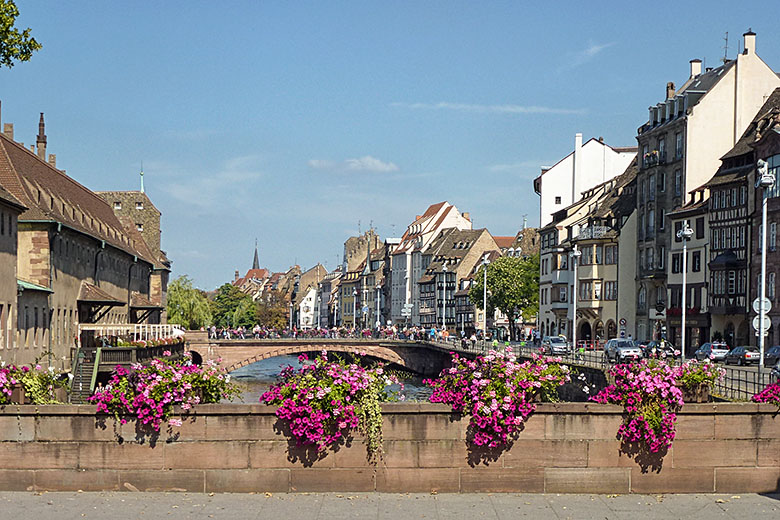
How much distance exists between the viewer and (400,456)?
16.9 m

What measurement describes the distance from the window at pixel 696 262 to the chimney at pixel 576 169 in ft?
121

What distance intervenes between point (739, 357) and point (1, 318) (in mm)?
34560

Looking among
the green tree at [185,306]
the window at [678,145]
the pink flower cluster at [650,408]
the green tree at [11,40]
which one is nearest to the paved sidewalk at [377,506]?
the pink flower cluster at [650,408]

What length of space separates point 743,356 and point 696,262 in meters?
23.6

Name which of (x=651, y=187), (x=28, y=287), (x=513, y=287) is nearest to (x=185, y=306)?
(x=513, y=287)

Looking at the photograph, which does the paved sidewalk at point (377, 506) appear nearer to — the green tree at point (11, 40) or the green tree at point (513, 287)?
the green tree at point (11, 40)

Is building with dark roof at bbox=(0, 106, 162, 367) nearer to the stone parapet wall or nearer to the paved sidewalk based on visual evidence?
the stone parapet wall

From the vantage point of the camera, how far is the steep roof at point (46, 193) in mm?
56312

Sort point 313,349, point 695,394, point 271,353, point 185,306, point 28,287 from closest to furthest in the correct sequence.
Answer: point 695,394
point 28,287
point 271,353
point 313,349
point 185,306

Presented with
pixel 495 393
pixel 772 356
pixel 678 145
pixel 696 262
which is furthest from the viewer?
pixel 678 145

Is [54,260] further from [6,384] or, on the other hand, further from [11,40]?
[6,384]

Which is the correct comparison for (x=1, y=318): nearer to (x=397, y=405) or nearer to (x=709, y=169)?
(x=397, y=405)

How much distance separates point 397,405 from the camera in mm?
16828

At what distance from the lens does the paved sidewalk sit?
15.3m
